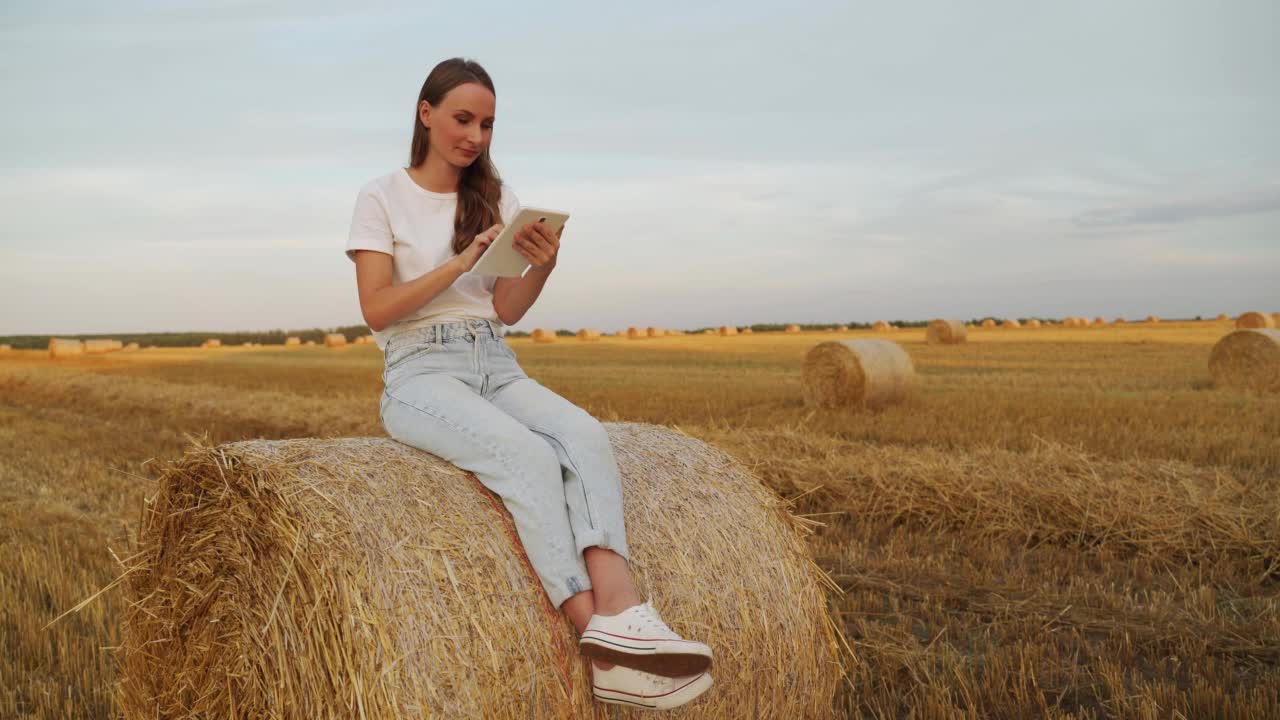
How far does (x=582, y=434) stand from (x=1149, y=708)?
2.20 meters

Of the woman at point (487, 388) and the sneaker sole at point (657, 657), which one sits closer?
the sneaker sole at point (657, 657)

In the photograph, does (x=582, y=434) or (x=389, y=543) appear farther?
(x=582, y=434)

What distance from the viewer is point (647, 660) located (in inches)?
94.2

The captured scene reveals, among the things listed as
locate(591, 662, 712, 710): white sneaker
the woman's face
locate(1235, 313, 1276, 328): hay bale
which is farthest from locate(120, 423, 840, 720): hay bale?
locate(1235, 313, 1276, 328): hay bale

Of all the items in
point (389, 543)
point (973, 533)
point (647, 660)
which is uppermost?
point (389, 543)

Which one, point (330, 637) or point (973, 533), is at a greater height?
point (330, 637)

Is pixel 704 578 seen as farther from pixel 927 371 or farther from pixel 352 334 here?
pixel 352 334

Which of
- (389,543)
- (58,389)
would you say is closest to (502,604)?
(389,543)

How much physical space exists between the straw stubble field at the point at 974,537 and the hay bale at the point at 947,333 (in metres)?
13.0

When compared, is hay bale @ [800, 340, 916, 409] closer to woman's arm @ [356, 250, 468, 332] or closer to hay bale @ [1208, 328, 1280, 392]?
hay bale @ [1208, 328, 1280, 392]

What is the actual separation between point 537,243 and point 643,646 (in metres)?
1.19

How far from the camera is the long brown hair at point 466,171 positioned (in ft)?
10.2

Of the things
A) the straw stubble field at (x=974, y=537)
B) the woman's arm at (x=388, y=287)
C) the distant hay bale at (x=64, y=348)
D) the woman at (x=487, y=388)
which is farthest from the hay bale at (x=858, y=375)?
the distant hay bale at (x=64, y=348)

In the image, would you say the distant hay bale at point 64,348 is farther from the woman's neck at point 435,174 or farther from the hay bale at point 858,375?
the woman's neck at point 435,174
